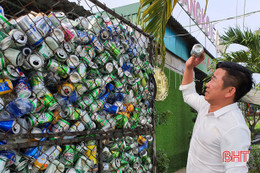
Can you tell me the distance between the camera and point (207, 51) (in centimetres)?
→ 1029

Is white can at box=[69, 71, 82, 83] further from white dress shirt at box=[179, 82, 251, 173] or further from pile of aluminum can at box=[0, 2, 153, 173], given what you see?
white dress shirt at box=[179, 82, 251, 173]

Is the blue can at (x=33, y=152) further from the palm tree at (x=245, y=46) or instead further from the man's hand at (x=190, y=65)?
the palm tree at (x=245, y=46)

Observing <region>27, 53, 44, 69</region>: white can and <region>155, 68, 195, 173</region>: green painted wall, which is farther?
<region>155, 68, 195, 173</region>: green painted wall

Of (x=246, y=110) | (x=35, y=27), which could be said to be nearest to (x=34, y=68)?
(x=35, y=27)

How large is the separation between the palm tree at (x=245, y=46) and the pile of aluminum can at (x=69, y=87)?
2.96m

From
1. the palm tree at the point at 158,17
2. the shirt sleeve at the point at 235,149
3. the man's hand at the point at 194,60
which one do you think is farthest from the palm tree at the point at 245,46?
the shirt sleeve at the point at 235,149

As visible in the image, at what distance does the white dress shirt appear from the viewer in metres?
1.33

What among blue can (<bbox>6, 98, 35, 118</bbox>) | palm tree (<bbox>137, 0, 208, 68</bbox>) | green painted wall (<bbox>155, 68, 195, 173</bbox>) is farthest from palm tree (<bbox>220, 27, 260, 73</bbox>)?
blue can (<bbox>6, 98, 35, 118</bbox>)

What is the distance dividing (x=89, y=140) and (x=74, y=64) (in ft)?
1.67

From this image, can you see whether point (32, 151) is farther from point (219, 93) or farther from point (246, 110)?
point (246, 110)

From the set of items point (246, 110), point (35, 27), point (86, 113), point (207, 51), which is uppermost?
point (207, 51)

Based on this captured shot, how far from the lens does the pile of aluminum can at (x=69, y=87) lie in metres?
1.21

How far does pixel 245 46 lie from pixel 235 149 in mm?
4097

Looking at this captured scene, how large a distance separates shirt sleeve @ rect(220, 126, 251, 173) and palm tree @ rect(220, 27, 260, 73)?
324 centimetres
